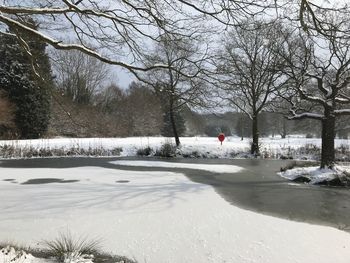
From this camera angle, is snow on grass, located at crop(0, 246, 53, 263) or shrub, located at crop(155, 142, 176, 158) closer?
snow on grass, located at crop(0, 246, 53, 263)

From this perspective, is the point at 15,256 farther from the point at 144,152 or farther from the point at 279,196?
the point at 144,152

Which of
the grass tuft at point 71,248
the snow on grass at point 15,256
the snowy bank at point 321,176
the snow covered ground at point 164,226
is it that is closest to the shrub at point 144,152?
the snowy bank at point 321,176

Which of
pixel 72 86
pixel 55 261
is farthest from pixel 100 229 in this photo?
pixel 72 86

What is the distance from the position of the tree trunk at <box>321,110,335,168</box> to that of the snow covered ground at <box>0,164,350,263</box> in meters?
6.37

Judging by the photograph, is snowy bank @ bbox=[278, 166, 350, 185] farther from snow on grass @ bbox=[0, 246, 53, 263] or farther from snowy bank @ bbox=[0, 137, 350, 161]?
snow on grass @ bbox=[0, 246, 53, 263]

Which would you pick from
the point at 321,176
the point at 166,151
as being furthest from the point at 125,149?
the point at 321,176

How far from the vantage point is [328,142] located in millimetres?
15602

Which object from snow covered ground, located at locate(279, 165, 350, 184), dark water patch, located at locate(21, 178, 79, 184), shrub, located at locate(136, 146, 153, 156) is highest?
shrub, located at locate(136, 146, 153, 156)

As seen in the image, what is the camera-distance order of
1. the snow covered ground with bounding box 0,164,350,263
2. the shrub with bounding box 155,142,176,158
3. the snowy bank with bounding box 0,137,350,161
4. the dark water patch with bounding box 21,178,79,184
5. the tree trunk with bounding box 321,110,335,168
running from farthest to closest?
the shrub with bounding box 155,142,176,158 → the snowy bank with bounding box 0,137,350,161 → the tree trunk with bounding box 321,110,335,168 → the dark water patch with bounding box 21,178,79,184 → the snow covered ground with bounding box 0,164,350,263

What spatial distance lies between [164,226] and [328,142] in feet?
33.0

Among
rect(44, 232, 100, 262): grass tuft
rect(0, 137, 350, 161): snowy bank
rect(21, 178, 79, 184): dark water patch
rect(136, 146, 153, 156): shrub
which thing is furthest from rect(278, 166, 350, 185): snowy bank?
rect(136, 146, 153, 156): shrub

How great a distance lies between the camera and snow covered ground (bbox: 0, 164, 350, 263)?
247 inches

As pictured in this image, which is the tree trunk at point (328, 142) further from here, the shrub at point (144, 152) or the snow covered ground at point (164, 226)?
the shrub at point (144, 152)

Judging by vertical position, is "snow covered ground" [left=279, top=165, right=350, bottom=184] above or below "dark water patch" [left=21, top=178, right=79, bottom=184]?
above
